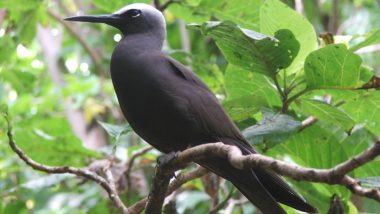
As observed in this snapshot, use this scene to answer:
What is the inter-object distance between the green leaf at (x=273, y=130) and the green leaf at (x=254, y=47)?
0.23m

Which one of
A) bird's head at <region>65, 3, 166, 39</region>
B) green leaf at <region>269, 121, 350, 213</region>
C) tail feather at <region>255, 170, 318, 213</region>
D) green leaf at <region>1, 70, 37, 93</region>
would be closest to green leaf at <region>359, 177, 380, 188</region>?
tail feather at <region>255, 170, 318, 213</region>

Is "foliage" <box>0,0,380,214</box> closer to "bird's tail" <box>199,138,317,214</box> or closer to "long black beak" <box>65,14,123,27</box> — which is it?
"bird's tail" <box>199,138,317,214</box>

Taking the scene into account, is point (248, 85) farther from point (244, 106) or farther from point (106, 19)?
point (106, 19)

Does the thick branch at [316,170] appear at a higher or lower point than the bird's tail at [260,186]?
higher

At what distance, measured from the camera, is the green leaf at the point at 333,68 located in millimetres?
2789

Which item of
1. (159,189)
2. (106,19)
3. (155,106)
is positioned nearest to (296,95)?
(155,106)

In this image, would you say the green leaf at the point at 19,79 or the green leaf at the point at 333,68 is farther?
the green leaf at the point at 19,79

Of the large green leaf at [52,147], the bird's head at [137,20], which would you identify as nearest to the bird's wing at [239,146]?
the bird's head at [137,20]

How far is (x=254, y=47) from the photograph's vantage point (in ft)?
9.25

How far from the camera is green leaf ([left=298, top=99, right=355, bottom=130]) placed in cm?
298

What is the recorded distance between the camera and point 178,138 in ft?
10.1

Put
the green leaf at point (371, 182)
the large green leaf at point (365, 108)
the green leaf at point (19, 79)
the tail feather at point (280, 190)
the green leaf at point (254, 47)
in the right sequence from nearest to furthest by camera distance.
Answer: the green leaf at point (371, 182) → the tail feather at point (280, 190) → the green leaf at point (254, 47) → the large green leaf at point (365, 108) → the green leaf at point (19, 79)

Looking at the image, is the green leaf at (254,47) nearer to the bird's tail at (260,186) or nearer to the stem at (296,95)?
the stem at (296,95)

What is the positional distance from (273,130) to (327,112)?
0.36 meters
